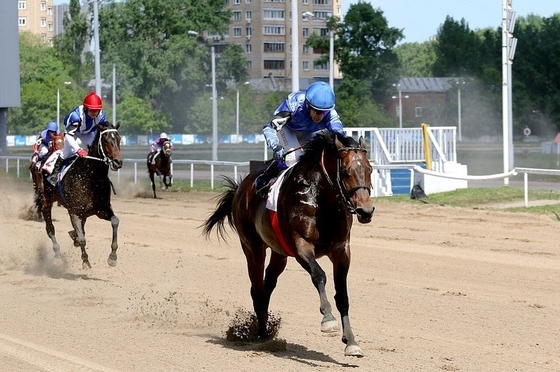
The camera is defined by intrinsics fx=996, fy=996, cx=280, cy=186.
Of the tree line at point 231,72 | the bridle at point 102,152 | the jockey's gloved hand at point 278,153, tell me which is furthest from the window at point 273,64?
the jockey's gloved hand at point 278,153

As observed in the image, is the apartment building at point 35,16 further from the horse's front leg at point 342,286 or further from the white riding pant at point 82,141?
the horse's front leg at point 342,286

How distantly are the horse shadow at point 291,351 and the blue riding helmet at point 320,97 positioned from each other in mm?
1674

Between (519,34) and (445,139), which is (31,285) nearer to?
(445,139)

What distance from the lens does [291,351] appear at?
273 inches

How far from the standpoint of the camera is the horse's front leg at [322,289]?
6.11 metres

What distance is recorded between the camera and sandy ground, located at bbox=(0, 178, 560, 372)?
6.63 m

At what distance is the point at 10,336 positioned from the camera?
762cm

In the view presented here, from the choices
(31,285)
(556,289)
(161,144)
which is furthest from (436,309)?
(161,144)

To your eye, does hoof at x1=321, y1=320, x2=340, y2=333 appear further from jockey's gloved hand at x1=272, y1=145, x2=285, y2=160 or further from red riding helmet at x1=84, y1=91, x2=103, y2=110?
red riding helmet at x1=84, y1=91, x2=103, y2=110

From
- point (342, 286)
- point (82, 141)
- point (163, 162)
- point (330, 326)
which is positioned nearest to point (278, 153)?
point (342, 286)

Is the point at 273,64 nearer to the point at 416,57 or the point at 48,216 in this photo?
the point at 416,57

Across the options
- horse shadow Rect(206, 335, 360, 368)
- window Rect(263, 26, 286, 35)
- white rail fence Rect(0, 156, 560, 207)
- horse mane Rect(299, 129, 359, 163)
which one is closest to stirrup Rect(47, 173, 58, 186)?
white rail fence Rect(0, 156, 560, 207)

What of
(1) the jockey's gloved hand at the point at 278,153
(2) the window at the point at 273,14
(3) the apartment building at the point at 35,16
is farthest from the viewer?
(3) the apartment building at the point at 35,16

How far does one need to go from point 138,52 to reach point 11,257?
5742cm
